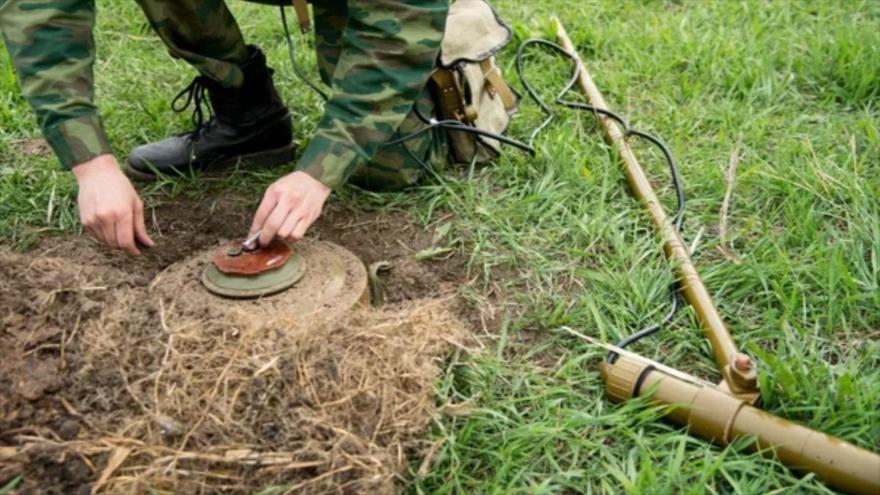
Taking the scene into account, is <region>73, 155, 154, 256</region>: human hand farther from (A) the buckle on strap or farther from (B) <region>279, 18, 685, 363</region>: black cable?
(B) <region>279, 18, 685, 363</region>: black cable

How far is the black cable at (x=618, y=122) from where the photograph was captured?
2.12m

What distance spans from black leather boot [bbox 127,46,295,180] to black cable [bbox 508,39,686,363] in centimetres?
83

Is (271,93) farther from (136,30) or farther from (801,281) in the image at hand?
(801,281)

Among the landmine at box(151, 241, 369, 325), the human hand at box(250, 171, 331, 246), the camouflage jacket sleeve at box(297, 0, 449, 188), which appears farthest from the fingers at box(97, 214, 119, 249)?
the camouflage jacket sleeve at box(297, 0, 449, 188)

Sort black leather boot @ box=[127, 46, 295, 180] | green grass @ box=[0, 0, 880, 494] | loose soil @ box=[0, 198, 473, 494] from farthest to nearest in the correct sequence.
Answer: black leather boot @ box=[127, 46, 295, 180], green grass @ box=[0, 0, 880, 494], loose soil @ box=[0, 198, 473, 494]

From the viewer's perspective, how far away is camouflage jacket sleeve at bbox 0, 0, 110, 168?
2.05 metres

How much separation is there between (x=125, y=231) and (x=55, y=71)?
0.44 metres

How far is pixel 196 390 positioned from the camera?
1.66 meters

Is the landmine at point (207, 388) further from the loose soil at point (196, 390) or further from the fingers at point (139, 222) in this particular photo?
the fingers at point (139, 222)

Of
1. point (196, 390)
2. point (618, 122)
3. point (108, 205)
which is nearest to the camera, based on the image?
point (196, 390)

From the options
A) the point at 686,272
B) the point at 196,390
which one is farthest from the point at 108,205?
the point at 686,272

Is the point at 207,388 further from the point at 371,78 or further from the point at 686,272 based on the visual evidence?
the point at 686,272

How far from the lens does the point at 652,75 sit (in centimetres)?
339

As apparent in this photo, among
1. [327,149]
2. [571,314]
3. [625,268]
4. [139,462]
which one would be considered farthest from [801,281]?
[139,462]
